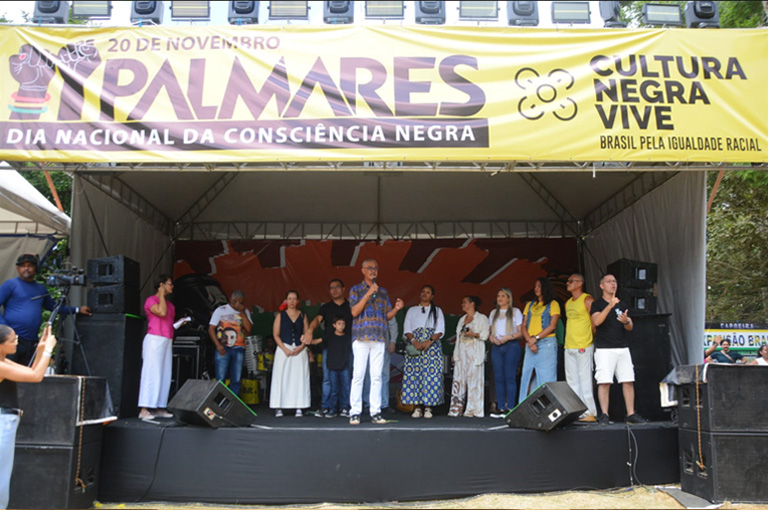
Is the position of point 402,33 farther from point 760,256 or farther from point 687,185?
point 760,256

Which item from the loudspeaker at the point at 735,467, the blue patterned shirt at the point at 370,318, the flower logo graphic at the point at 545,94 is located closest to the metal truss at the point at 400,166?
the flower logo graphic at the point at 545,94

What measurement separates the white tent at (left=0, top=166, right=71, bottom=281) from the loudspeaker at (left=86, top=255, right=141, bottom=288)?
1021 mm

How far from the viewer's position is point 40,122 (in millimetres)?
5250

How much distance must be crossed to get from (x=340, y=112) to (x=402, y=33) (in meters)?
0.94

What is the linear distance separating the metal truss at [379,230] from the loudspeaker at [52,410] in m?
5.53

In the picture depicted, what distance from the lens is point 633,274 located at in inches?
246

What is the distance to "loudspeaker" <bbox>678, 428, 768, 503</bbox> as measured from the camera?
4.52 m

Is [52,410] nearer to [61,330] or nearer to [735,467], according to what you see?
[61,330]

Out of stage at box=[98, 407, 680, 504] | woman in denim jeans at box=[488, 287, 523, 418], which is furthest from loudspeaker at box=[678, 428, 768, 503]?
Result: woman in denim jeans at box=[488, 287, 523, 418]

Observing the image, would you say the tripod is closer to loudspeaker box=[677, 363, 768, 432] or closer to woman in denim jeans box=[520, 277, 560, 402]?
woman in denim jeans box=[520, 277, 560, 402]

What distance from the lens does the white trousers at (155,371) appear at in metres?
5.75

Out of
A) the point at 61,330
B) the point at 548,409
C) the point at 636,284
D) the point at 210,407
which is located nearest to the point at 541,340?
the point at 636,284

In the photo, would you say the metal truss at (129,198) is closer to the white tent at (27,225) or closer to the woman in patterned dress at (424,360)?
the white tent at (27,225)

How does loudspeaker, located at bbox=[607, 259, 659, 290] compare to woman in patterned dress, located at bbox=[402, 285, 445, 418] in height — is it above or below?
above
